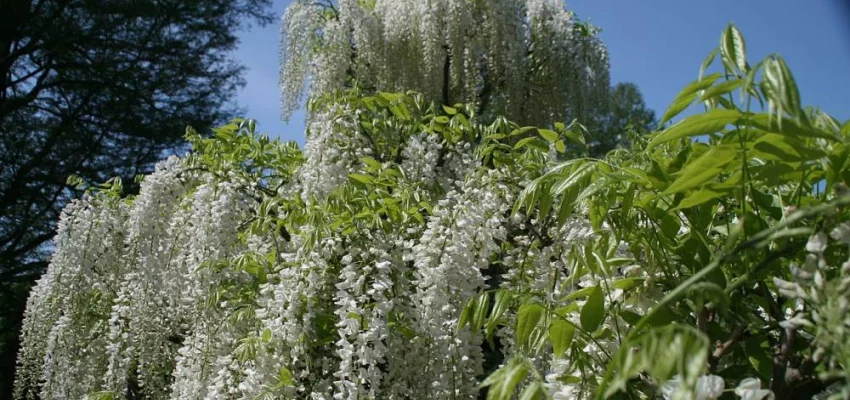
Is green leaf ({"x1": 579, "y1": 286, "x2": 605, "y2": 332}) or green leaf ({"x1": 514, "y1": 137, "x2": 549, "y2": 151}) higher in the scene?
green leaf ({"x1": 514, "y1": 137, "x2": 549, "y2": 151})

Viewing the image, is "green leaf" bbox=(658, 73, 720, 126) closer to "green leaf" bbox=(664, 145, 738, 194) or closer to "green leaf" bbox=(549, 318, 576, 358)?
"green leaf" bbox=(664, 145, 738, 194)

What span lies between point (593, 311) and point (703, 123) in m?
0.38

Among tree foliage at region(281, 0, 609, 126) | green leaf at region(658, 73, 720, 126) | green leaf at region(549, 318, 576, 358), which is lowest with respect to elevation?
green leaf at region(549, 318, 576, 358)

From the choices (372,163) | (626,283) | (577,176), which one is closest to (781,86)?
(577,176)

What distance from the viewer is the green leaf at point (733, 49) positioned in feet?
2.93

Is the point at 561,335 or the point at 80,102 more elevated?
the point at 80,102

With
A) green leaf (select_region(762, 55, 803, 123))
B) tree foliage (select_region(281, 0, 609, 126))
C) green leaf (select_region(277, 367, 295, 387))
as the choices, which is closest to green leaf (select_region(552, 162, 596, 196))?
green leaf (select_region(762, 55, 803, 123))

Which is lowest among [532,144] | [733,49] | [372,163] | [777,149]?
[777,149]

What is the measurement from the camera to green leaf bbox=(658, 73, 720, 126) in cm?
87

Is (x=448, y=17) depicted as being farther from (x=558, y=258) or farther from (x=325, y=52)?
(x=558, y=258)

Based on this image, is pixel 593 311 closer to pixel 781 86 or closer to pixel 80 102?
pixel 781 86

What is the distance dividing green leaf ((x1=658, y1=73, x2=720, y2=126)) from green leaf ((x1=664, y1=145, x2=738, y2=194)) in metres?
0.08

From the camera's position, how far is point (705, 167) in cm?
90

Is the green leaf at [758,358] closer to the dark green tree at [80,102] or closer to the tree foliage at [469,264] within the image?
the tree foliage at [469,264]
